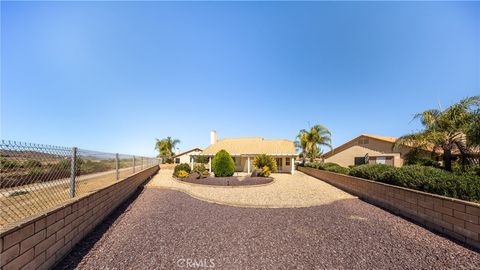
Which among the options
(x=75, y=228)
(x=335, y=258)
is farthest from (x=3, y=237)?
(x=335, y=258)

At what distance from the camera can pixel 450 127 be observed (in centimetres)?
1019

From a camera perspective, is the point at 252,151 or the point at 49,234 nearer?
the point at 49,234

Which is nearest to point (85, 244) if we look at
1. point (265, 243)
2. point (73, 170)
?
point (73, 170)

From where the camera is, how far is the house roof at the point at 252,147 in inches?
979

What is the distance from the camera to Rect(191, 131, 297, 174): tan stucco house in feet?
78.8

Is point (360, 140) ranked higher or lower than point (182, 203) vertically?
higher

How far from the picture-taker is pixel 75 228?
4.04m

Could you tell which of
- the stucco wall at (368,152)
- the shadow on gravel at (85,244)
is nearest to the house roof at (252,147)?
the stucco wall at (368,152)

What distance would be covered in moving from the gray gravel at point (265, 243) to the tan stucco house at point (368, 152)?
58.1 ft

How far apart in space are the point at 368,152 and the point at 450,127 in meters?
14.0

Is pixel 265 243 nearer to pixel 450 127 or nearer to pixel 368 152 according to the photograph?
pixel 450 127

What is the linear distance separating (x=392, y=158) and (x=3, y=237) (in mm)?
26406

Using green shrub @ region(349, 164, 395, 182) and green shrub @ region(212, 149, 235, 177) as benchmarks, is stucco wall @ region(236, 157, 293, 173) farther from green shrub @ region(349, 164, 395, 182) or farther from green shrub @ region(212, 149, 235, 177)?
green shrub @ region(349, 164, 395, 182)

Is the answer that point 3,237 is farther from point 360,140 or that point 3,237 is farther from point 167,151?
point 167,151
